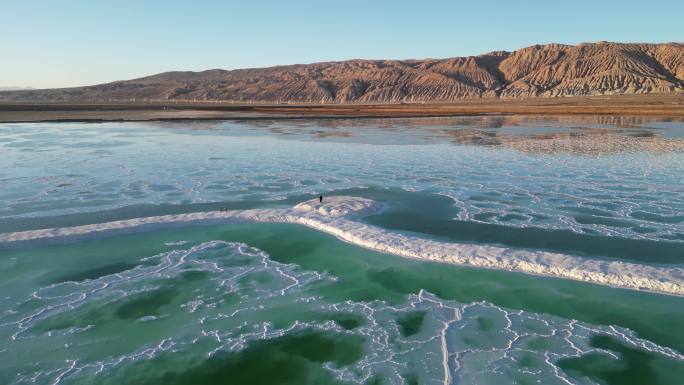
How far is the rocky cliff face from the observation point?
131250mm

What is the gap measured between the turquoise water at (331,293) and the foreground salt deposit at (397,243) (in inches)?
12.7

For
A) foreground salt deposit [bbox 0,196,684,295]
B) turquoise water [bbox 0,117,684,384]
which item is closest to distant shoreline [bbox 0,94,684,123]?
turquoise water [bbox 0,117,684,384]

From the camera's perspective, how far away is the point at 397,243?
9461mm

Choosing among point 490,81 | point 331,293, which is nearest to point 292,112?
point 331,293

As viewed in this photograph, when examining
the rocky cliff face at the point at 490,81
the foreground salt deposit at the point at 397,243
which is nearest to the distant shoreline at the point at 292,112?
the foreground salt deposit at the point at 397,243

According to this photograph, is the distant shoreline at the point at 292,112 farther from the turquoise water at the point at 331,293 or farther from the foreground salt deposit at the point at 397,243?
the foreground salt deposit at the point at 397,243

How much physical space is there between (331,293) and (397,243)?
7.69ft

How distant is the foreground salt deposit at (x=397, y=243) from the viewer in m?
7.84

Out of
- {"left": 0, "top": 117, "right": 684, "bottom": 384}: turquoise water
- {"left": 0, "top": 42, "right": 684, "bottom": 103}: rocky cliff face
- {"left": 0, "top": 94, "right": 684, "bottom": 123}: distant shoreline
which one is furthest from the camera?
{"left": 0, "top": 42, "right": 684, "bottom": 103}: rocky cliff face

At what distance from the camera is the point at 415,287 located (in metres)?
7.74

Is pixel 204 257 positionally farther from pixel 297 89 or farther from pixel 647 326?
pixel 297 89

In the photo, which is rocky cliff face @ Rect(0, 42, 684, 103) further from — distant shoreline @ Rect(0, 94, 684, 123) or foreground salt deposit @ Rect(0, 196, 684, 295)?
foreground salt deposit @ Rect(0, 196, 684, 295)

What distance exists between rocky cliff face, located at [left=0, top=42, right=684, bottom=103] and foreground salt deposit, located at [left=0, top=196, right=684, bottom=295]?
13175 cm

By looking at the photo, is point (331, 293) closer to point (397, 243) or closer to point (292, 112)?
point (397, 243)
